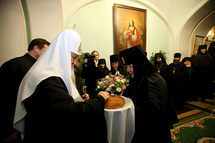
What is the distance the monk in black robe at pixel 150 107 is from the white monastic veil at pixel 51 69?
3.31 feet

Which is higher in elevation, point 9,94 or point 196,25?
point 196,25

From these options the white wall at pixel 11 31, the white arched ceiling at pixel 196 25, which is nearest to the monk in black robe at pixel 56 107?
the white wall at pixel 11 31

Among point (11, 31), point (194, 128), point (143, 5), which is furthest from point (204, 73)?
point (11, 31)

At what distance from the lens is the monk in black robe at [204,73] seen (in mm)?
6193

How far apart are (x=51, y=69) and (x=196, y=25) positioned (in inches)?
388

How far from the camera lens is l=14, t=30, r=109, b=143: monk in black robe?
1128 millimetres

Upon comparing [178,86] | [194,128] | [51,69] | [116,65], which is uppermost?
[51,69]

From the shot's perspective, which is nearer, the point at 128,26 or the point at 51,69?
the point at 51,69

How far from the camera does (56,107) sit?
1.09 m

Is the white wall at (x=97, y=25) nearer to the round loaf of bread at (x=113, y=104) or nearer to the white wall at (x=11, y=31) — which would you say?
the white wall at (x=11, y=31)

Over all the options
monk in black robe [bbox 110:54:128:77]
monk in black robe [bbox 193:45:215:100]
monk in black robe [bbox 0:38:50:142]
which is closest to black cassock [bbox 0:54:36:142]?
monk in black robe [bbox 0:38:50:142]

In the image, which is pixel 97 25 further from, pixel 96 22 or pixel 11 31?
pixel 11 31

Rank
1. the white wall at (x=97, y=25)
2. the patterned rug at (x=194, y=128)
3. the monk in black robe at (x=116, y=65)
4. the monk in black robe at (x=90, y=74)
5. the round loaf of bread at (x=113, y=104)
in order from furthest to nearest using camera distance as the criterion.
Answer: the white wall at (x=97, y=25)
the monk in black robe at (x=116, y=65)
the monk in black robe at (x=90, y=74)
the patterned rug at (x=194, y=128)
the round loaf of bread at (x=113, y=104)

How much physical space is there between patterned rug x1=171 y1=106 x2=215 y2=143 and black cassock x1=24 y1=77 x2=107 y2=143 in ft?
9.01
